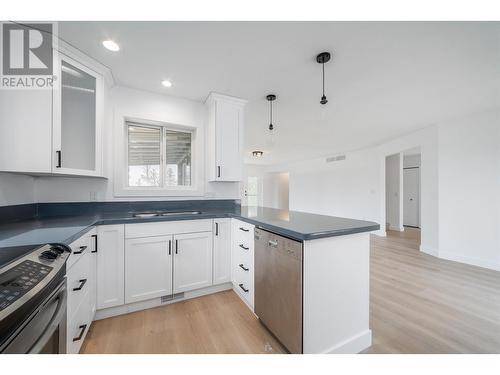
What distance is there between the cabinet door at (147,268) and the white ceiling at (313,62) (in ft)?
5.60

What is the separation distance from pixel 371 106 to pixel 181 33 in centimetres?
267

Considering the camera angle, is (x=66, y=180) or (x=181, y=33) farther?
(x=66, y=180)

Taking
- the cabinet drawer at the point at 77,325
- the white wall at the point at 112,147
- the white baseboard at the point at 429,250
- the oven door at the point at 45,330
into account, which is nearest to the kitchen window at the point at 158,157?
the white wall at the point at 112,147

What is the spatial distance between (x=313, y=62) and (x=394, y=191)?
562 centimetres

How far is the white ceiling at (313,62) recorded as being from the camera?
1.49 meters

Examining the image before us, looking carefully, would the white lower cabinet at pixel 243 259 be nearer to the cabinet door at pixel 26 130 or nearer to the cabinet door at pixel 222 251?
the cabinet door at pixel 222 251

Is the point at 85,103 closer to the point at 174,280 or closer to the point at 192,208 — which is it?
the point at 192,208

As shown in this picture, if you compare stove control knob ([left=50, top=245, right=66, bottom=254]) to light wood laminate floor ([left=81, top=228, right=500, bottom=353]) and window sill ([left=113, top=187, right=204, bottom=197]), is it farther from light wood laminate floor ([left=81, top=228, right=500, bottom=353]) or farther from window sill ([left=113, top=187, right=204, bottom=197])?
window sill ([left=113, top=187, right=204, bottom=197])

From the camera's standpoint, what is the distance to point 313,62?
1.87 meters

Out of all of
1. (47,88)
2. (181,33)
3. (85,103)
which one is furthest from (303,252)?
(85,103)

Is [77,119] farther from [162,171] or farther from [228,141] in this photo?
[228,141]

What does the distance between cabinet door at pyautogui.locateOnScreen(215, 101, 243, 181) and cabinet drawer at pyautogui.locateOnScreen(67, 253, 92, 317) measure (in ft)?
4.91

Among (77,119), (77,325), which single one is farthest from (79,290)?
(77,119)
